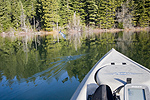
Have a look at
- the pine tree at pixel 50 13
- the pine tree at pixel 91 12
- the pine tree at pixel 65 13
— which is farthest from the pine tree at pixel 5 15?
the pine tree at pixel 91 12

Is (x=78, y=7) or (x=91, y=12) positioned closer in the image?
Result: (x=91, y=12)

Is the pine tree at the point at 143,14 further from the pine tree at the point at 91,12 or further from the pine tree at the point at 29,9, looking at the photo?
the pine tree at the point at 29,9

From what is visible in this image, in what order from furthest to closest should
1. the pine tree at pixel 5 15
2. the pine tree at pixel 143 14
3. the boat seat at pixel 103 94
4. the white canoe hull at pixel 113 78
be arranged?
the pine tree at pixel 143 14 < the pine tree at pixel 5 15 < the white canoe hull at pixel 113 78 < the boat seat at pixel 103 94

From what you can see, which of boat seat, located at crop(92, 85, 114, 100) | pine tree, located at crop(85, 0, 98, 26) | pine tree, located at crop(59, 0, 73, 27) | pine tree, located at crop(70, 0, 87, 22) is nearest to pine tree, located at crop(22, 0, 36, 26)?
pine tree, located at crop(59, 0, 73, 27)

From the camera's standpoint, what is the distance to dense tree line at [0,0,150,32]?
2764cm

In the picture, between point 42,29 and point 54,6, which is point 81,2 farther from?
point 42,29

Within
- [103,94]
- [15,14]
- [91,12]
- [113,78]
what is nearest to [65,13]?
[91,12]

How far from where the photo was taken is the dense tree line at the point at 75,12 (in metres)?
27.6

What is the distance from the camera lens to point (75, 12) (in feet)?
92.4

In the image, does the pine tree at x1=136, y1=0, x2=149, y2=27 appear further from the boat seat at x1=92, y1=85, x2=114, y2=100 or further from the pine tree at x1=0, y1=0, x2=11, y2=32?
the boat seat at x1=92, y1=85, x2=114, y2=100

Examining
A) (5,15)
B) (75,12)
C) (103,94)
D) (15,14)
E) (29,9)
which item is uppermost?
(29,9)

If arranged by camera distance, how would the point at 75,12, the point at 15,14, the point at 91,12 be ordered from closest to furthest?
1. the point at 15,14
2. the point at 75,12
3. the point at 91,12

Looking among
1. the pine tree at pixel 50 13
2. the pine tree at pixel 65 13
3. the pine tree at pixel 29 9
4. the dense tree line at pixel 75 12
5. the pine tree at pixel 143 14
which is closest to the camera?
the pine tree at pixel 50 13

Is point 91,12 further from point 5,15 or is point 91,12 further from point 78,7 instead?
point 5,15
